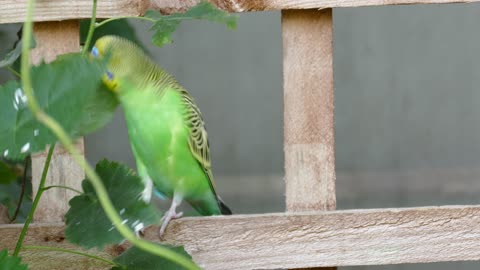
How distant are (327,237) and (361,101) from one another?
3.68 meters

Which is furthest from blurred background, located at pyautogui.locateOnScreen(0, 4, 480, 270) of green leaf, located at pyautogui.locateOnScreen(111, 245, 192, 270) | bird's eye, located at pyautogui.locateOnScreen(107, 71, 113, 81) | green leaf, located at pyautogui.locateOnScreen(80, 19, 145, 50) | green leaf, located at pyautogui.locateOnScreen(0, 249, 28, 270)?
green leaf, located at pyautogui.locateOnScreen(0, 249, 28, 270)

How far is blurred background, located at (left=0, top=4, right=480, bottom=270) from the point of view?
18.3 ft

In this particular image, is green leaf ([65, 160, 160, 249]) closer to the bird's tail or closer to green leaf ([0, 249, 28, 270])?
green leaf ([0, 249, 28, 270])

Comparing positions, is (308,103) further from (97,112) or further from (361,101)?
(361,101)

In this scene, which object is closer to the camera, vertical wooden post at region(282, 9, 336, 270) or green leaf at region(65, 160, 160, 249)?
green leaf at region(65, 160, 160, 249)

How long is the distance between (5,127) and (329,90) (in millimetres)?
774

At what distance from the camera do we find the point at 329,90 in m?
1.98

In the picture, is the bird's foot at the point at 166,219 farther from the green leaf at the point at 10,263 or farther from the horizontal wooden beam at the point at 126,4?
the green leaf at the point at 10,263

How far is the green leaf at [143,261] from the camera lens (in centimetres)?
165

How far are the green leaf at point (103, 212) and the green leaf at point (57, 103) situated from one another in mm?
182

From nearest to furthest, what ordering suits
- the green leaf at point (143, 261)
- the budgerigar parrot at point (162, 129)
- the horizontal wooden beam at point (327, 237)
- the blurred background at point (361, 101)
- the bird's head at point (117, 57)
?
the green leaf at point (143, 261) → the bird's head at point (117, 57) → the budgerigar parrot at point (162, 129) → the horizontal wooden beam at point (327, 237) → the blurred background at point (361, 101)

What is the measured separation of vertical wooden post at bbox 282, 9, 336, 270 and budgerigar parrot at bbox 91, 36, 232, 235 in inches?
8.2

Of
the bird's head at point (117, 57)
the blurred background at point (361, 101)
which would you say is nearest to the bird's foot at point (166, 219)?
the bird's head at point (117, 57)

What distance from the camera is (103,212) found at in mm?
1603
